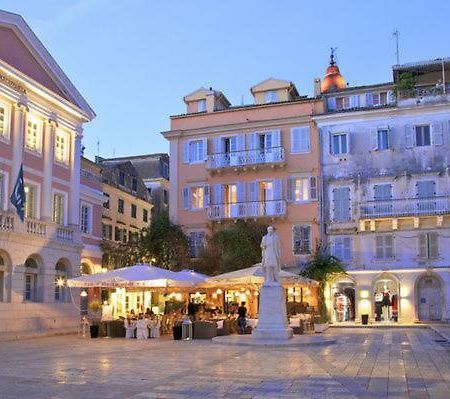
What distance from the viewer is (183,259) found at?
37844 millimetres

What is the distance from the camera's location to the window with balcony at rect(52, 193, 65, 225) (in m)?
30.4

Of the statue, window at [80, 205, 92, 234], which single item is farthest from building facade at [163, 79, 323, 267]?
the statue

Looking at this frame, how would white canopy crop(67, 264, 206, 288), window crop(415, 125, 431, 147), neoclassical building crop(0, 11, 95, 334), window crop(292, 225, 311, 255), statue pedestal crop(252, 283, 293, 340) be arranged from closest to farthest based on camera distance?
→ statue pedestal crop(252, 283, 293, 340) < white canopy crop(67, 264, 206, 288) < neoclassical building crop(0, 11, 95, 334) < window crop(415, 125, 431, 147) < window crop(292, 225, 311, 255)

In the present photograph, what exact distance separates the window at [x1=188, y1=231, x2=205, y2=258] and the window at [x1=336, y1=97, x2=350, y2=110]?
11.1 metres

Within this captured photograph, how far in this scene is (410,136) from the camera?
36812 mm

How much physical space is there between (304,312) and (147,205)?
2085cm

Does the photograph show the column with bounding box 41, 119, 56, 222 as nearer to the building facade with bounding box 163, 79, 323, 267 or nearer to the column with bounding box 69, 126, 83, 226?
the column with bounding box 69, 126, 83, 226

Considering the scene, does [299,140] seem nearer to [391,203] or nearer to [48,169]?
[391,203]

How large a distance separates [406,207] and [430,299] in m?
5.11

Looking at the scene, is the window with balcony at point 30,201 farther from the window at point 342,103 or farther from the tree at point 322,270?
the window at point 342,103

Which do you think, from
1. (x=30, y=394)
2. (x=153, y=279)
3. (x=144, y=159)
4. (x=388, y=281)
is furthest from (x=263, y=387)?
(x=144, y=159)

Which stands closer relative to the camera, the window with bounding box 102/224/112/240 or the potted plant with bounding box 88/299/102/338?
the potted plant with bounding box 88/299/102/338

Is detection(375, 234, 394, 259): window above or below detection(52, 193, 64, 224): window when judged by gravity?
below

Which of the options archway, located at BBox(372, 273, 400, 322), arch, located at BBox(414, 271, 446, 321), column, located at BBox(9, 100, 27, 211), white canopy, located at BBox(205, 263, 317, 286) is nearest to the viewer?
white canopy, located at BBox(205, 263, 317, 286)
